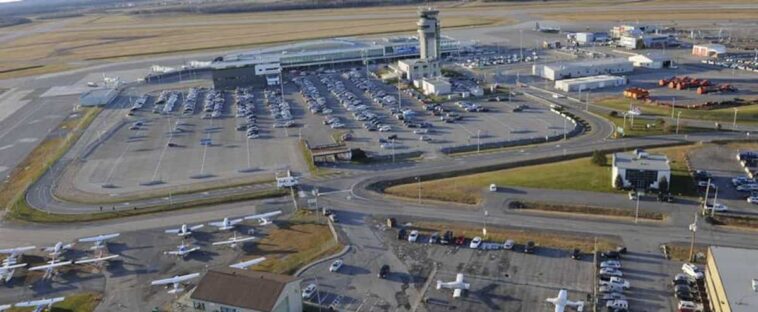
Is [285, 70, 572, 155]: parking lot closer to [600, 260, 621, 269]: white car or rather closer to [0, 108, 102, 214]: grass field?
[600, 260, 621, 269]: white car

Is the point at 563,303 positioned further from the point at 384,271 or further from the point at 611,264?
the point at 384,271

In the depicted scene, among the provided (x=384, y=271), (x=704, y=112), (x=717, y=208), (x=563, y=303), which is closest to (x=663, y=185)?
(x=717, y=208)

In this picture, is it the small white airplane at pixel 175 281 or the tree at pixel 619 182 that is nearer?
the small white airplane at pixel 175 281

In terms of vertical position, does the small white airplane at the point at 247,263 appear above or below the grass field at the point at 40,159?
below

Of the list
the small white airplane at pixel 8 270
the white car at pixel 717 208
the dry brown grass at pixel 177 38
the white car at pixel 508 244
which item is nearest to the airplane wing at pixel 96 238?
the small white airplane at pixel 8 270

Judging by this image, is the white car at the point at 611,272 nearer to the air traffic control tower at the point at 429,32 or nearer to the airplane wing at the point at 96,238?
the airplane wing at the point at 96,238

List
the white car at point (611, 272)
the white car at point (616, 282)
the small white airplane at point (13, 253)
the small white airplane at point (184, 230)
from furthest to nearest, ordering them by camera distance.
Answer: the small white airplane at point (184, 230) < the small white airplane at point (13, 253) < the white car at point (611, 272) < the white car at point (616, 282)

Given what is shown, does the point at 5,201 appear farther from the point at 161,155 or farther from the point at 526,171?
the point at 526,171
